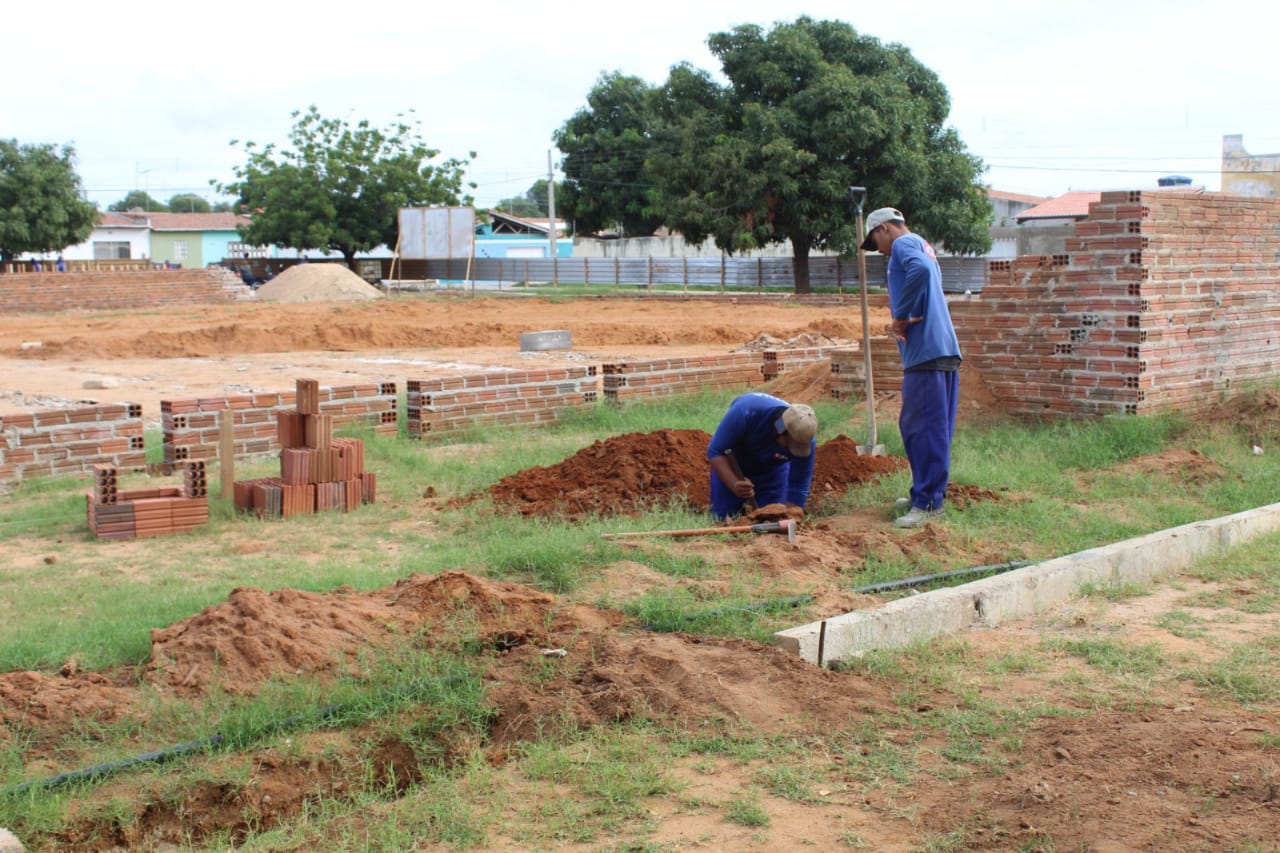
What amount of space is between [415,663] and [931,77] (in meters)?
32.4

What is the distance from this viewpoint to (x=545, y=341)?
20219mm

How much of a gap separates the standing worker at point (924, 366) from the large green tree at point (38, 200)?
44.1m

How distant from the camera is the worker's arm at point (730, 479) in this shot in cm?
686

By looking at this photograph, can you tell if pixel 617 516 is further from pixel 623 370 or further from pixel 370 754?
pixel 623 370

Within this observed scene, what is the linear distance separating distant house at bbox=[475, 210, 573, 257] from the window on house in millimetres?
21711

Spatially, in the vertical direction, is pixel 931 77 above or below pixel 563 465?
above

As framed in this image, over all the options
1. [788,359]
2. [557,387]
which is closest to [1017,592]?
[557,387]

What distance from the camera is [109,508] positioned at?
7.08 meters

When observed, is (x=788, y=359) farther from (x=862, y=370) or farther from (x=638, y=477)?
(x=638, y=477)

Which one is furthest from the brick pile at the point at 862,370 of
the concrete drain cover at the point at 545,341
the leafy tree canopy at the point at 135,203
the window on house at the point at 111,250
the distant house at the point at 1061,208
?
the leafy tree canopy at the point at 135,203

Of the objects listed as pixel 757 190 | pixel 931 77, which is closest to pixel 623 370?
pixel 757 190

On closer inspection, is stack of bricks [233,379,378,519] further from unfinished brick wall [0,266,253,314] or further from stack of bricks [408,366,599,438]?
unfinished brick wall [0,266,253,314]

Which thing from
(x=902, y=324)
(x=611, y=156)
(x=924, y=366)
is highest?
(x=611, y=156)

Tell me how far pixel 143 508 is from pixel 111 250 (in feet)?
228
